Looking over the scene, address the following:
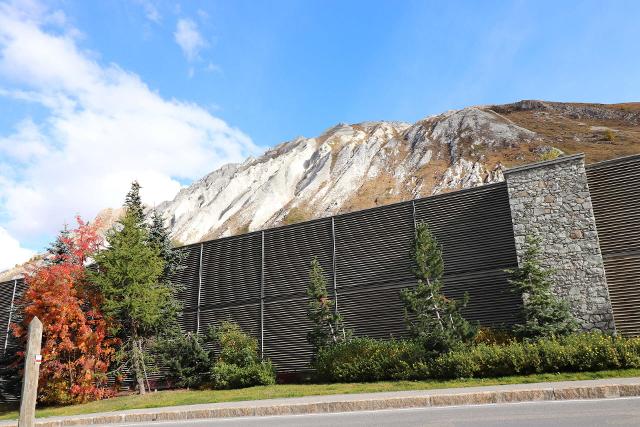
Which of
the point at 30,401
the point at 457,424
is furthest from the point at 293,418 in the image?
the point at 30,401

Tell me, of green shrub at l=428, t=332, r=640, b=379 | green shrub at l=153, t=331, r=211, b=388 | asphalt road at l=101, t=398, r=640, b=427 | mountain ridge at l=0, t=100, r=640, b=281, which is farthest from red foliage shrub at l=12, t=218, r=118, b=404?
mountain ridge at l=0, t=100, r=640, b=281

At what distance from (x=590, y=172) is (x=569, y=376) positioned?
7352 millimetres

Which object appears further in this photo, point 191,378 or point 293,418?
point 191,378

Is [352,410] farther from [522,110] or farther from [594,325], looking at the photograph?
[522,110]

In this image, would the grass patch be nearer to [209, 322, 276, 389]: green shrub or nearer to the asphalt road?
[209, 322, 276, 389]: green shrub

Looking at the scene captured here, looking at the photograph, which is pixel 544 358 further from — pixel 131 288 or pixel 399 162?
pixel 399 162

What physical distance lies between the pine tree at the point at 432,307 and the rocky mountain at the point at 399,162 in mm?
50551

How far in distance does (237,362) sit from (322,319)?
11.6ft

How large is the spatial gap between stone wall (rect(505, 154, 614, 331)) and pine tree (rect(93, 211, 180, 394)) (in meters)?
13.0

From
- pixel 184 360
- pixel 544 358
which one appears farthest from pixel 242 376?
pixel 544 358

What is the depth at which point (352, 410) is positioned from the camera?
9.99 m

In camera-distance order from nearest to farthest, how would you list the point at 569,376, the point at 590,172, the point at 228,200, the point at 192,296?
1. the point at 569,376
2. the point at 590,172
3. the point at 192,296
4. the point at 228,200

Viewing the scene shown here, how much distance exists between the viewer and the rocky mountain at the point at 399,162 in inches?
2744

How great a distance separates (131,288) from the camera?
17.6 m
